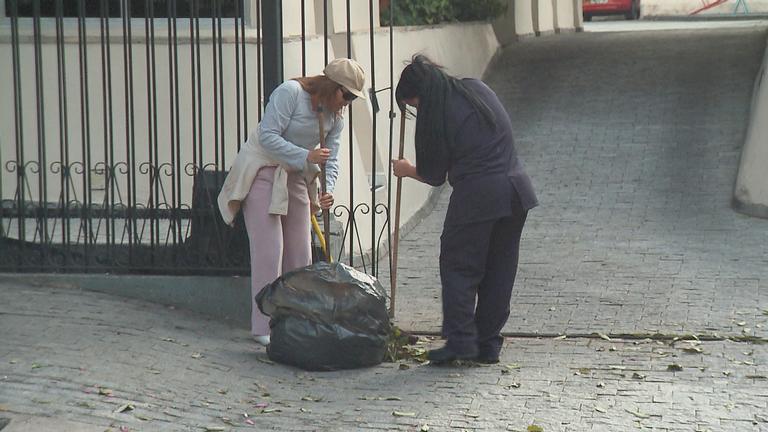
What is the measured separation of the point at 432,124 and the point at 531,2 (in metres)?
15.2

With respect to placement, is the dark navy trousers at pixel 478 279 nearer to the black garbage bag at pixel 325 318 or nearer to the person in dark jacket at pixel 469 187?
the person in dark jacket at pixel 469 187

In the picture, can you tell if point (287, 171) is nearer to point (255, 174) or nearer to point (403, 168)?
point (255, 174)

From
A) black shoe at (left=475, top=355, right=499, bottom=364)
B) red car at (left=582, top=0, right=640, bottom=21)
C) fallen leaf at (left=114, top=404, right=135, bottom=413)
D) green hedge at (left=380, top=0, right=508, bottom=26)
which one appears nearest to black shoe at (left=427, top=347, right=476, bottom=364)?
black shoe at (left=475, top=355, right=499, bottom=364)

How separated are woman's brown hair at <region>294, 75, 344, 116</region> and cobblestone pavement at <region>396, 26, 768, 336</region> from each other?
5.35 feet

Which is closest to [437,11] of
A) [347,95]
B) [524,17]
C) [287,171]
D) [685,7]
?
[524,17]

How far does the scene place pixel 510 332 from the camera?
737 cm

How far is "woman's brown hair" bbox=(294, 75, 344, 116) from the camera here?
258 inches

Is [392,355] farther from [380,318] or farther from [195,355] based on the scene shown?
[195,355]

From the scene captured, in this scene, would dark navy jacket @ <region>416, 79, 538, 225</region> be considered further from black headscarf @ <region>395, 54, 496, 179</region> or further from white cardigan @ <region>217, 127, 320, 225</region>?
white cardigan @ <region>217, 127, 320, 225</region>

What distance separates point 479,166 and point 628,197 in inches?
205

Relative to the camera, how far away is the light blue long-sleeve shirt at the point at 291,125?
21.7 feet

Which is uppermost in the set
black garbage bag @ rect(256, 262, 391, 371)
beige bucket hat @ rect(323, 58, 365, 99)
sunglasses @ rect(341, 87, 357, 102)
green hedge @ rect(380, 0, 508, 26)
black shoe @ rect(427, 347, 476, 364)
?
green hedge @ rect(380, 0, 508, 26)

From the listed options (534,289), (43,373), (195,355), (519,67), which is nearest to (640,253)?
(534,289)

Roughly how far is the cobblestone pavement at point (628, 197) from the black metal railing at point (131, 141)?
4.01 ft
